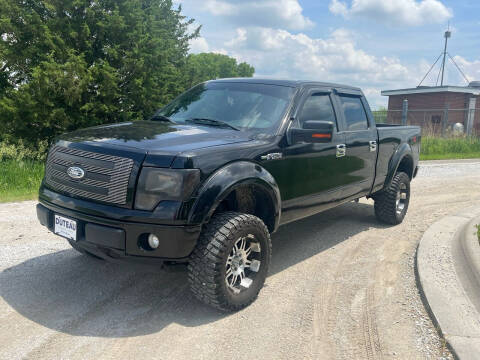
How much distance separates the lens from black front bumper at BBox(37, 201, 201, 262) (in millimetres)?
3002

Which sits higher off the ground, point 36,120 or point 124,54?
point 124,54

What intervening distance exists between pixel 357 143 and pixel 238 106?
67.2 inches

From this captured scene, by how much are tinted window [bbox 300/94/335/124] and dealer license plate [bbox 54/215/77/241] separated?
7.91 ft

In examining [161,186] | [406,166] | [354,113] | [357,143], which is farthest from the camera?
[406,166]

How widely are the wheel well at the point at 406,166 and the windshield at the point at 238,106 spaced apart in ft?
9.89

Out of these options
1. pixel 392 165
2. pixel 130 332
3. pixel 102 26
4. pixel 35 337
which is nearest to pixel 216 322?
pixel 130 332

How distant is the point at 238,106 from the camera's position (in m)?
4.32

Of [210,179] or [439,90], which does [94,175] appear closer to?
[210,179]

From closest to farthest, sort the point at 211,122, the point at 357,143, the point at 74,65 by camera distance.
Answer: the point at 211,122 → the point at 357,143 → the point at 74,65

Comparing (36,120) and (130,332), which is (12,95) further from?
(130,332)

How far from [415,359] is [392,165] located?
363 centimetres

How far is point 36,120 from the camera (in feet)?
34.4

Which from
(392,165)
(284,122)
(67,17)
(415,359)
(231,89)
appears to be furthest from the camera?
(67,17)

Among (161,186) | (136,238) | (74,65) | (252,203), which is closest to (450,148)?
(74,65)
